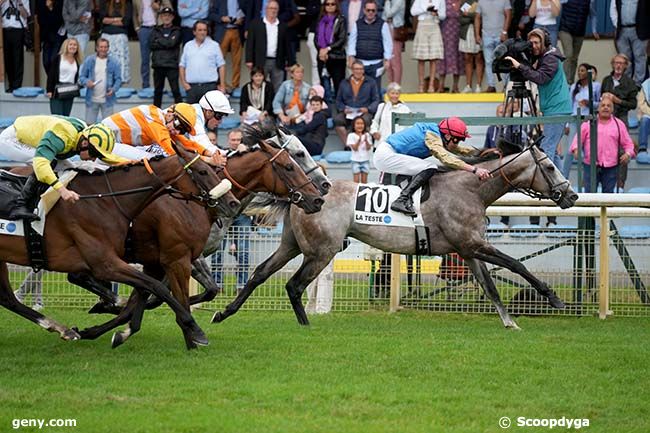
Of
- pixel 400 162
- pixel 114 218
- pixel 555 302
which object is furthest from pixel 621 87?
pixel 114 218

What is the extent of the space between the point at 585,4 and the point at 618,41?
0.74 metres

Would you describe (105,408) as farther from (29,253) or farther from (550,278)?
(550,278)

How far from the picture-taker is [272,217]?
13.0 m

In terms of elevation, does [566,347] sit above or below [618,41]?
below

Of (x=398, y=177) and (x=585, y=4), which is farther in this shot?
(x=585, y=4)

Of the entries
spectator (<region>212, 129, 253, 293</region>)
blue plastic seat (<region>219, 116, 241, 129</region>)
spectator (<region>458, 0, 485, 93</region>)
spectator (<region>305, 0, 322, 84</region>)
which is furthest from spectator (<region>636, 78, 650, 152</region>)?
spectator (<region>212, 129, 253, 293</region>)

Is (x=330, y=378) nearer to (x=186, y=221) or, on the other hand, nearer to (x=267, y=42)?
(x=186, y=221)

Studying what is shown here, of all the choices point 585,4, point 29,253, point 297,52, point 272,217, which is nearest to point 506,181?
point 272,217

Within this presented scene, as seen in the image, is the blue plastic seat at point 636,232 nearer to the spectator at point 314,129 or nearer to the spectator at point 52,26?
the spectator at point 314,129

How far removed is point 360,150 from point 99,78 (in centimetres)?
450

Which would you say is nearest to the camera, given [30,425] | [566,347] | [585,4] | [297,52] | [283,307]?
[30,425]

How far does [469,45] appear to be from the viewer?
20.1 meters

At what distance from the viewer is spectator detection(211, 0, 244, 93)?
69.8 feet

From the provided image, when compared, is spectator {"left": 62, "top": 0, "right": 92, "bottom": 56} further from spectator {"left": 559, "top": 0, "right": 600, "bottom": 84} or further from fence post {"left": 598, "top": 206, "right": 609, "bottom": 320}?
fence post {"left": 598, "top": 206, "right": 609, "bottom": 320}
